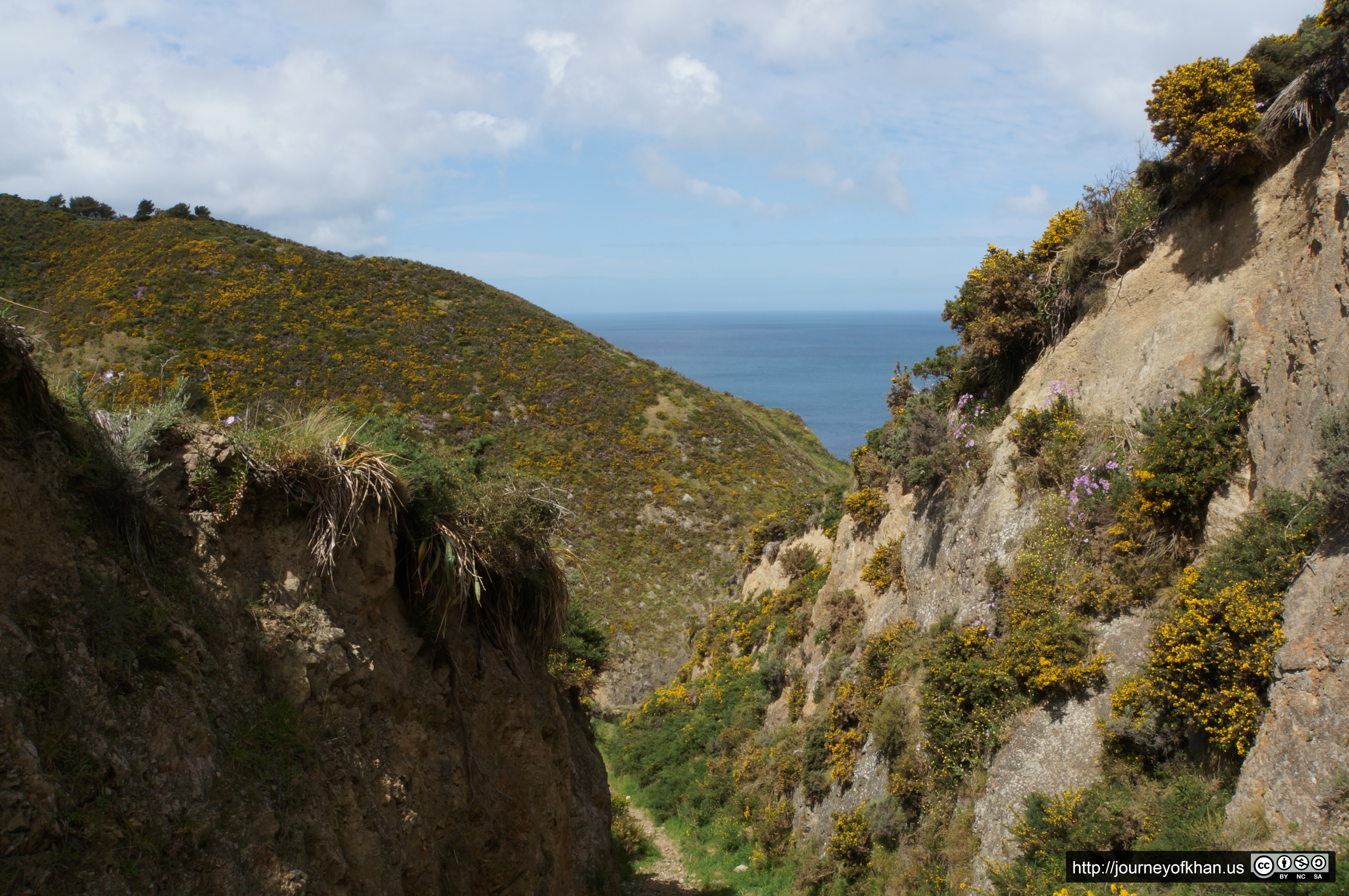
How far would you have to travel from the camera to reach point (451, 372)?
3512 cm

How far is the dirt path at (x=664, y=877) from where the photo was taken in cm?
1238

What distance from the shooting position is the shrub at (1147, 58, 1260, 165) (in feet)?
30.1

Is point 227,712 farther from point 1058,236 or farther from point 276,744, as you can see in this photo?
point 1058,236

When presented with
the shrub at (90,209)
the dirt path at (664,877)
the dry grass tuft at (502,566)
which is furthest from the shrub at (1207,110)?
the shrub at (90,209)

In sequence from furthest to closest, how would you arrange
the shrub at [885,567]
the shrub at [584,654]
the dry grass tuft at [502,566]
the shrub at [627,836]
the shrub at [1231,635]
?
the shrub at [885,567] → the shrub at [584,654] → the shrub at [627,836] → the shrub at [1231,635] → the dry grass tuft at [502,566]

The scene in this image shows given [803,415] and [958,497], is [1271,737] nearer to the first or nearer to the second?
[958,497]

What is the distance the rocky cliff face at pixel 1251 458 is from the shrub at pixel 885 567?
0.77 m

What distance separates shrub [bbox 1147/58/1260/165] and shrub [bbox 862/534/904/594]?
779 centimetres

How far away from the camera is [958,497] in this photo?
12.8 m

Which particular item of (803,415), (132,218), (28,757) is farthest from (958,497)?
(803,415)

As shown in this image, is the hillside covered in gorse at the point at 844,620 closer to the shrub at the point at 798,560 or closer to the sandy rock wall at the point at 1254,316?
the sandy rock wall at the point at 1254,316

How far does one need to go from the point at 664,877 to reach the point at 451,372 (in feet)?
87.5

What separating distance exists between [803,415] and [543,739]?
103413mm

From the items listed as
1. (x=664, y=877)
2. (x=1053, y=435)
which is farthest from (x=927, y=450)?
(x=664, y=877)
